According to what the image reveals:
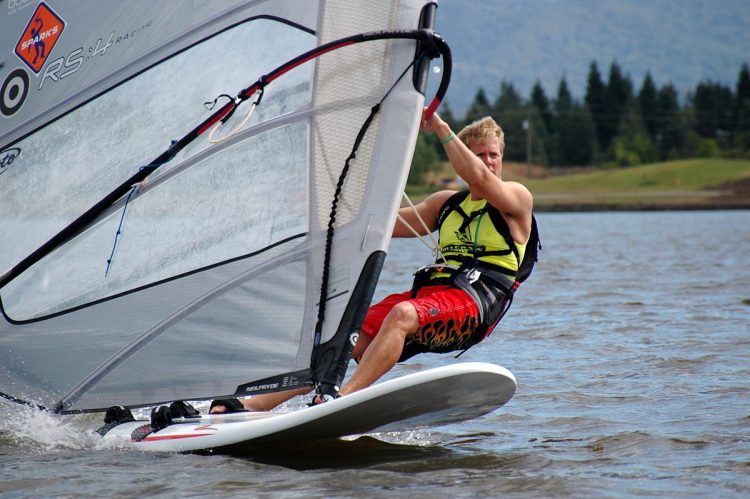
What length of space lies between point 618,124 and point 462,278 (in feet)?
353

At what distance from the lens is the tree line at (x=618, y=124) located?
10150 cm

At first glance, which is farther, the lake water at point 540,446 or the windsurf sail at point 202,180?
the windsurf sail at point 202,180

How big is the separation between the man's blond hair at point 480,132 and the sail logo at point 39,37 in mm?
2008

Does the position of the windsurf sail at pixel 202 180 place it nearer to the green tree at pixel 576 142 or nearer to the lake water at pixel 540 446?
the lake water at pixel 540 446

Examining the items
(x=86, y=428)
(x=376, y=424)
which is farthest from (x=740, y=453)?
(x=86, y=428)

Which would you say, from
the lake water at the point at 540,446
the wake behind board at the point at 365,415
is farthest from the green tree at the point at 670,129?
the wake behind board at the point at 365,415

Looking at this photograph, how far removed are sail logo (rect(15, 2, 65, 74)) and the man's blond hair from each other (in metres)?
2.01

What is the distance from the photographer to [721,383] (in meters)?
6.81

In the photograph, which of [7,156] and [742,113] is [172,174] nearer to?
[7,156]

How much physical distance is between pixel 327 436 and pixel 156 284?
1.07m

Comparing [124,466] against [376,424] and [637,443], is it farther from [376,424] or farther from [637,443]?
[637,443]

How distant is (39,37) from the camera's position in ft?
16.9

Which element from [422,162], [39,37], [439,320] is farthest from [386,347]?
[422,162]

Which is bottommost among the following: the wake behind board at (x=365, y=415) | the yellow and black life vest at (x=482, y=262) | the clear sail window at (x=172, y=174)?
the wake behind board at (x=365, y=415)
